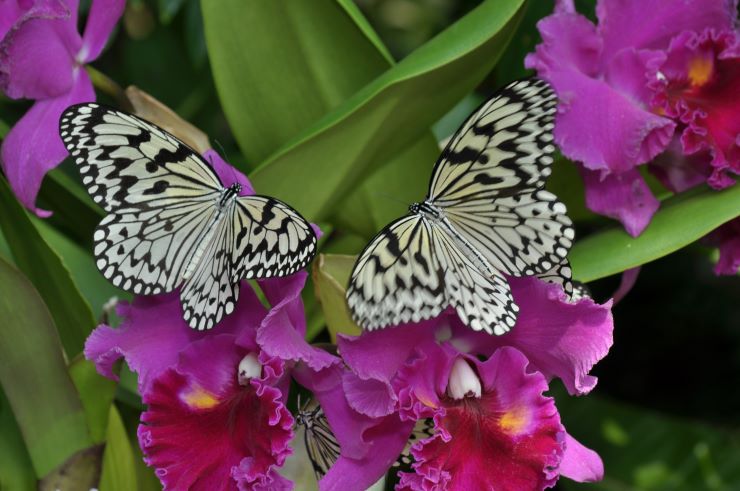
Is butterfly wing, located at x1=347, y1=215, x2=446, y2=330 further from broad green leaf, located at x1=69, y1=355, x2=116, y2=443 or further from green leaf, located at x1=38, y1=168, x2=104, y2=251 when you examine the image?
green leaf, located at x1=38, y1=168, x2=104, y2=251

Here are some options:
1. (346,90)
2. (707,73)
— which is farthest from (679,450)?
(346,90)

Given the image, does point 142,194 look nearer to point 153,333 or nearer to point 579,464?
point 153,333

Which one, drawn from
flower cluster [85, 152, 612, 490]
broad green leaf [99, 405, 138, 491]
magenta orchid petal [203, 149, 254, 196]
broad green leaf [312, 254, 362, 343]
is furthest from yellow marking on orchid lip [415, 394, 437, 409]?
broad green leaf [99, 405, 138, 491]

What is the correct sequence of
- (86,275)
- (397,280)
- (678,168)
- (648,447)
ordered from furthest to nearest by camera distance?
(648,447) < (86,275) < (678,168) < (397,280)

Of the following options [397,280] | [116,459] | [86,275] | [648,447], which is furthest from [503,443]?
[648,447]

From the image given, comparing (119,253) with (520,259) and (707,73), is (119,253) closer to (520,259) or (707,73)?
(520,259)

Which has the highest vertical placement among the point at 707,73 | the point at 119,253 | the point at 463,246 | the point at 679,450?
the point at 119,253
